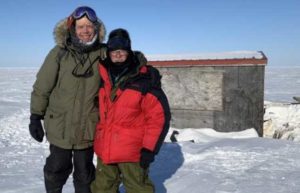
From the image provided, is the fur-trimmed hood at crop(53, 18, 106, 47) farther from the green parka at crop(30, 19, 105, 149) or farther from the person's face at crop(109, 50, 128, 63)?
the person's face at crop(109, 50, 128, 63)

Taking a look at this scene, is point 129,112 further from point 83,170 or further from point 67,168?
point 67,168

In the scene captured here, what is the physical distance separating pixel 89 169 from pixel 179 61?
6.30 meters

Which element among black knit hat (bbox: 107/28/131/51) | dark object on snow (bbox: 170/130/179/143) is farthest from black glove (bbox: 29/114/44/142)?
dark object on snow (bbox: 170/130/179/143)

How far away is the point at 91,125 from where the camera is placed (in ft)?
11.1

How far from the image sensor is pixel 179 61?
31.2ft

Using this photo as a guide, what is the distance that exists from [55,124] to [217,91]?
6323 mm

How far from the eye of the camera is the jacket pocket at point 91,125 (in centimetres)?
337

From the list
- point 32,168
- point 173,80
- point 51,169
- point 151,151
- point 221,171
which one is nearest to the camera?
point 151,151

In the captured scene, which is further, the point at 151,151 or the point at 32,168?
the point at 32,168

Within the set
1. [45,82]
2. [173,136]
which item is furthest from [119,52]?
[173,136]

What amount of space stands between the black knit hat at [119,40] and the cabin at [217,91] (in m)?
6.15

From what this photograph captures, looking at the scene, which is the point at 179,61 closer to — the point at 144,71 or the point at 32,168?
the point at 32,168

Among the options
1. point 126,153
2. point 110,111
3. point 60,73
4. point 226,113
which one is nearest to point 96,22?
point 60,73

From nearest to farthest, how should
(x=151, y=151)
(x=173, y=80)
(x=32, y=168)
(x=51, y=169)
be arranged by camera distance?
(x=151, y=151) → (x=51, y=169) → (x=32, y=168) → (x=173, y=80)
